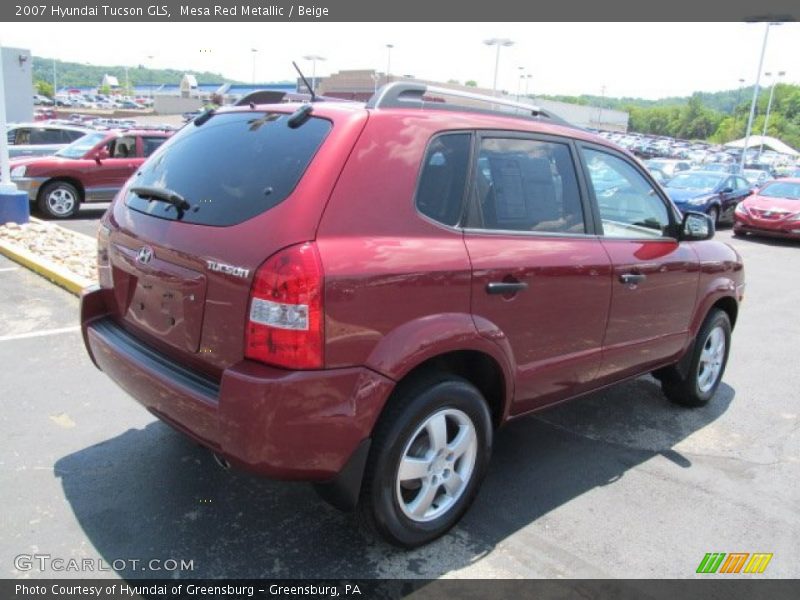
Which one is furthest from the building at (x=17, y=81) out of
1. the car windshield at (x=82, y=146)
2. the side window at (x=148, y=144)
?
the side window at (x=148, y=144)

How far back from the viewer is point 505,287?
3061 mm

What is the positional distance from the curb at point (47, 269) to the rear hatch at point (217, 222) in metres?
3.65

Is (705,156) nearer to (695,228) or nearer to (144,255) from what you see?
(695,228)

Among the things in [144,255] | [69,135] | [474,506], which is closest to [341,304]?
[144,255]

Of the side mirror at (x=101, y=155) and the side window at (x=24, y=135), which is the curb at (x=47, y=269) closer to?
the side mirror at (x=101, y=155)

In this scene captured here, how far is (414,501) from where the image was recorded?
2967 mm

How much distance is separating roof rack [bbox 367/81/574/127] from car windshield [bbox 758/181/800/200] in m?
15.1

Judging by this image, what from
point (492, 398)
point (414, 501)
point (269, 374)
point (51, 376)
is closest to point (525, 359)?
point (492, 398)

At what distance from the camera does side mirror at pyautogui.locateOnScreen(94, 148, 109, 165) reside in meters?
12.6

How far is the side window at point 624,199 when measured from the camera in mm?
3865

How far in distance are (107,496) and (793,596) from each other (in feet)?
10.4

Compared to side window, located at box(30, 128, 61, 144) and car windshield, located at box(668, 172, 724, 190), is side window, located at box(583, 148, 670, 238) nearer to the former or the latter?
car windshield, located at box(668, 172, 724, 190)

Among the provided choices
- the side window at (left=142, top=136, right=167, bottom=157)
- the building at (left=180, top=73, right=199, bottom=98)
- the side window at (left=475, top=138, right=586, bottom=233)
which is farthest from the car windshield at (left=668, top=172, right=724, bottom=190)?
the side window at (left=475, top=138, right=586, bottom=233)

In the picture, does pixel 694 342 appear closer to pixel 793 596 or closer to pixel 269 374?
pixel 793 596
